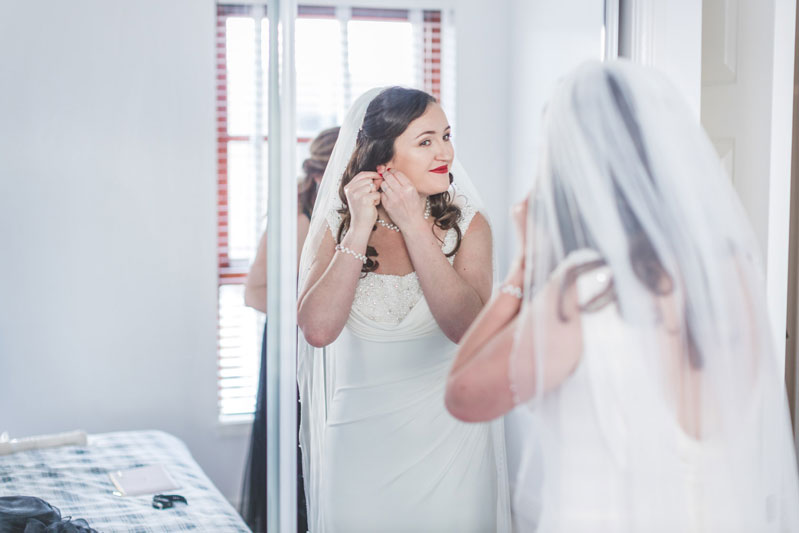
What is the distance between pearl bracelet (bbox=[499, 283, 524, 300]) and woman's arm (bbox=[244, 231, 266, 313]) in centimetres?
63

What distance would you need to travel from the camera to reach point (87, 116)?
4.50 feet

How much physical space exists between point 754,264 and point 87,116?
1.19 metres

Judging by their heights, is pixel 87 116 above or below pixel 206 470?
above

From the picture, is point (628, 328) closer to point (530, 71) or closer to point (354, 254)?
point (354, 254)

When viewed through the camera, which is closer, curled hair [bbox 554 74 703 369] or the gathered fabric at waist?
curled hair [bbox 554 74 703 369]

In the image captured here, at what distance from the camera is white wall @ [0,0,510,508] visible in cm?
134

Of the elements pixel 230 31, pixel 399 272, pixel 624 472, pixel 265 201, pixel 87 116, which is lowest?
pixel 624 472

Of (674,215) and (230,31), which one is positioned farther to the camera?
(230,31)

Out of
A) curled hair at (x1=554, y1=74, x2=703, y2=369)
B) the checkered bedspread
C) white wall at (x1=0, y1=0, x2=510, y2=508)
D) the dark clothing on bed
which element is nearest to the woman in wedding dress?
curled hair at (x1=554, y1=74, x2=703, y2=369)

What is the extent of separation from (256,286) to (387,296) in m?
0.30

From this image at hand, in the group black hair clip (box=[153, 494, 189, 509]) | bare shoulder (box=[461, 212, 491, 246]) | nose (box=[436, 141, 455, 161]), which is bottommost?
black hair clip (box=[153, 494, 189, 509])

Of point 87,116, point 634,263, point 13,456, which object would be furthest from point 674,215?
point 13,456

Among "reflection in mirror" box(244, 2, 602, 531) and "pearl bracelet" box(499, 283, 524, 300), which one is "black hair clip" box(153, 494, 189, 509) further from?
"pearl bracelet" box(499, 283, 524, 300)

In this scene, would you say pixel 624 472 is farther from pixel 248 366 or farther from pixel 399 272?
pixel 248 366
